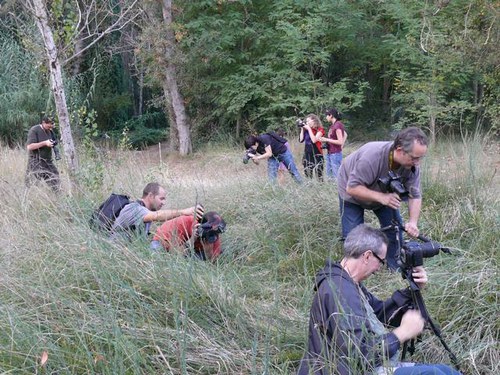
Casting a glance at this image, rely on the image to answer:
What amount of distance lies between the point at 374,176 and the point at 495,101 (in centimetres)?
1055

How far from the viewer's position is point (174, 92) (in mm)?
18422

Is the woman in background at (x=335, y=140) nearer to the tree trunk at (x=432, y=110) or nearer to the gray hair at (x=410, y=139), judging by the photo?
the tree trunk at (x=432, y=110)

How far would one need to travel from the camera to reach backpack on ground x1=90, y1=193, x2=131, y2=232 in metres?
4.63

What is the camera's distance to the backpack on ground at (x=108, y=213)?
4630 millimetres

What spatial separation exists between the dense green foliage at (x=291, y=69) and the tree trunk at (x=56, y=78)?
8.22 meters

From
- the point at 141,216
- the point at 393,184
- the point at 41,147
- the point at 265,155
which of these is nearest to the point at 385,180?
the point at 393,184

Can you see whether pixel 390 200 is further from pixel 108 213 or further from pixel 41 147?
pixel 41 147

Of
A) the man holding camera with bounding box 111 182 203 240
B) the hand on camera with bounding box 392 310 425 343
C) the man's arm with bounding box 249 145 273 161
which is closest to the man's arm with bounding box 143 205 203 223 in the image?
the man holding camera with bounding box 111 182 203 240

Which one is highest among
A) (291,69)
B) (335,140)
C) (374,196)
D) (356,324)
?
(291,69)

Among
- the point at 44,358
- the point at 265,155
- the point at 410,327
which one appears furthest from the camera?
the point at 265,155

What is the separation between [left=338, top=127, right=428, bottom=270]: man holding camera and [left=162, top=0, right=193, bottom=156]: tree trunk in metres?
13.6

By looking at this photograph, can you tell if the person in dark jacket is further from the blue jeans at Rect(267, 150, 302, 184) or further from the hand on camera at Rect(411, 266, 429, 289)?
the blue jeans at Rect(267, 150, 302, 184)

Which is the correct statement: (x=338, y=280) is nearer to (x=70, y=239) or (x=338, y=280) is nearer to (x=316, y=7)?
(x=70, y=239)

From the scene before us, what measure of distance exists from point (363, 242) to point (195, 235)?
68.4 inches
